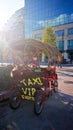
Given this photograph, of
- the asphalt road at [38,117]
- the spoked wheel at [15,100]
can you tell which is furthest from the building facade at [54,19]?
the spoked wheel at [15,100]

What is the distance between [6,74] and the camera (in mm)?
7996

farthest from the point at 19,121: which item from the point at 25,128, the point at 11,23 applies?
the point at 11,23

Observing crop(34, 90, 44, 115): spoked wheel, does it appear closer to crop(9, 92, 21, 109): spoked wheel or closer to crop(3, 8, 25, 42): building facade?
crop(9, 92, 21, 109): spoked wheel

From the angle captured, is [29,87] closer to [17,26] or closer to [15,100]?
[15,100]

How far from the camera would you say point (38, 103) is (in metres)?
6.39

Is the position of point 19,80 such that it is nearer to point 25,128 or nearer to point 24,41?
point 24,41

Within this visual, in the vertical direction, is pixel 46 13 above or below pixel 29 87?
above

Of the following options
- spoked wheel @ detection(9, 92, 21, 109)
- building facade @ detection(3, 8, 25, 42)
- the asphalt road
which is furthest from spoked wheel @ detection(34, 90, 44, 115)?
building facade @ detection(3, 8, 25, 42)

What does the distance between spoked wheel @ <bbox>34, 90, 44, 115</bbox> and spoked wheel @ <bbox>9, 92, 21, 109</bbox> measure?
0.69 meters

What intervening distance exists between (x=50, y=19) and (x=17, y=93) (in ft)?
174

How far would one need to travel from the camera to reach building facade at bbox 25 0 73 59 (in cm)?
5312

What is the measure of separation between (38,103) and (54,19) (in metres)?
52.4

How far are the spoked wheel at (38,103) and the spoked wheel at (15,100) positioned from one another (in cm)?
69

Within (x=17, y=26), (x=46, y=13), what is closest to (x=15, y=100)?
(x=46, y=13)
